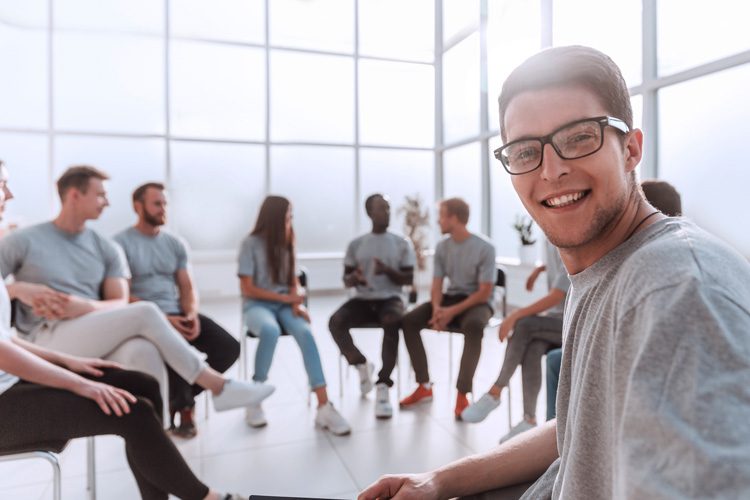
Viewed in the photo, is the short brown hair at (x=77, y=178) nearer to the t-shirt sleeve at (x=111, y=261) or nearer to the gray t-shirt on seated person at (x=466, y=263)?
the t-shirt sleeve at (x=111, y=261)

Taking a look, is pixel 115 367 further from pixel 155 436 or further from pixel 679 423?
pixel 679 423

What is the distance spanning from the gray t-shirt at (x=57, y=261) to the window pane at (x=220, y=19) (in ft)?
17.4

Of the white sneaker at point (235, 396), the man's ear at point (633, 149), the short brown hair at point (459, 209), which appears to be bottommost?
the white sneaker at point (235, 396)

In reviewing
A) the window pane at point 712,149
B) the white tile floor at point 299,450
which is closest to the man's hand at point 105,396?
the white tile floor at point 299,450

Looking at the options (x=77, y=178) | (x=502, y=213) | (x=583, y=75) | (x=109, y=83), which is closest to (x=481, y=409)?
(x=583, y=75)

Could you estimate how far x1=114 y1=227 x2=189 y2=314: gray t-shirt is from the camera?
2695mm

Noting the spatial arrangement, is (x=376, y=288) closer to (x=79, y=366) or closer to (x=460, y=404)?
(x=460, y=404)

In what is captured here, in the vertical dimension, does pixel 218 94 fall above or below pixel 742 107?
above

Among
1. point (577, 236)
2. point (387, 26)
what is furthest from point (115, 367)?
point (387, 26)

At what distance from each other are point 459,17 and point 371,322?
5667mm

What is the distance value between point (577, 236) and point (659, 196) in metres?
1.41

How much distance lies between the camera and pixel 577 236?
2.25 feet

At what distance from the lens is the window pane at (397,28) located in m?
7.29

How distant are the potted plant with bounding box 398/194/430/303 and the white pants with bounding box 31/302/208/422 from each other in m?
5.28
